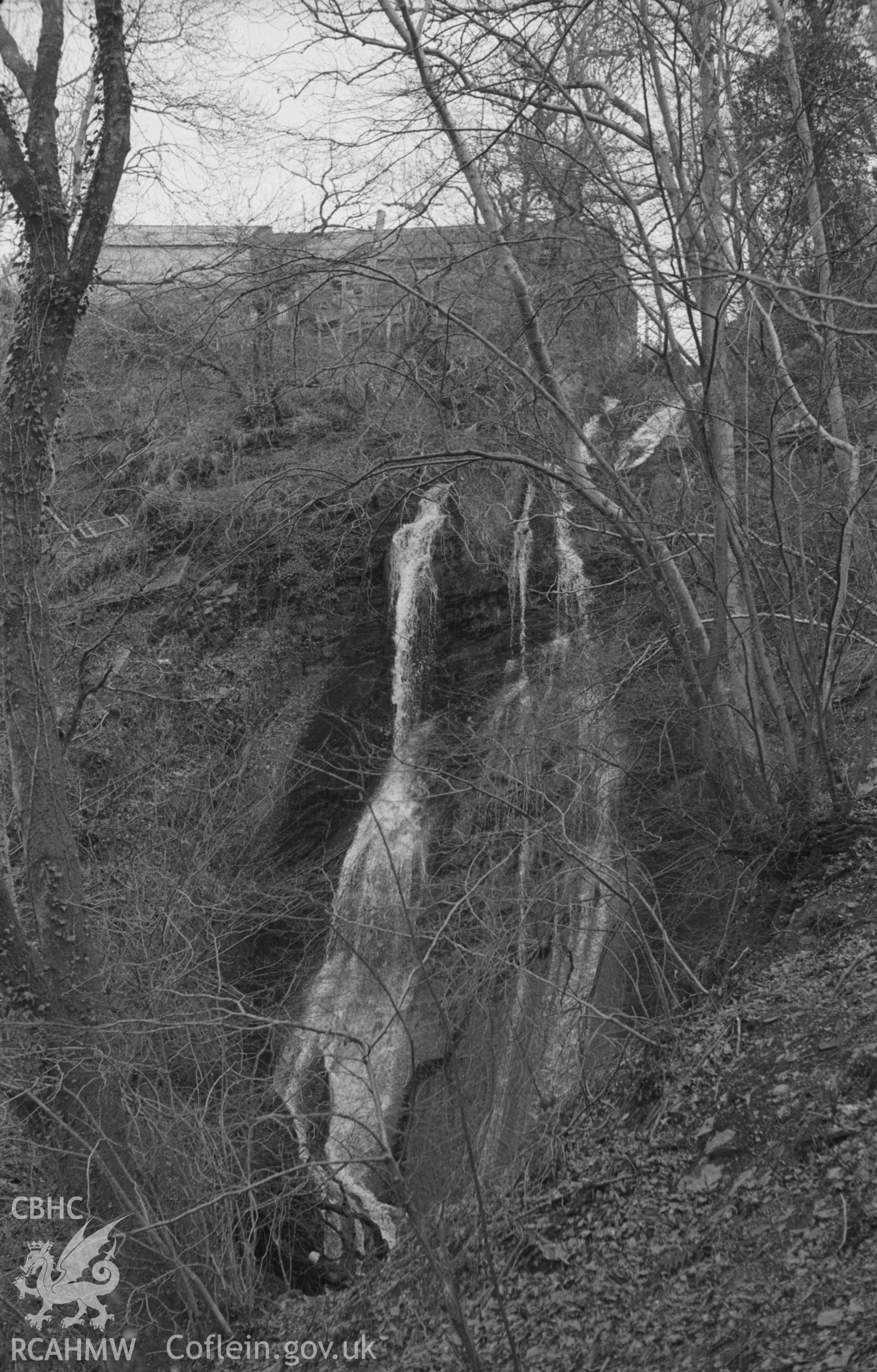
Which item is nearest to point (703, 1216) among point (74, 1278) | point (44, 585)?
point (74, 1278)

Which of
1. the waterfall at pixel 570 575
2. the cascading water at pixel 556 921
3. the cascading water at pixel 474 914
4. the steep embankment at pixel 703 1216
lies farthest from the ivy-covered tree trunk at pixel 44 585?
the waterfall at pixel 570 575

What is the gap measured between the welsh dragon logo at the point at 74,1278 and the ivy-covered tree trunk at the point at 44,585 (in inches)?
9.2

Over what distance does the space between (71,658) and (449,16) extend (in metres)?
9.15

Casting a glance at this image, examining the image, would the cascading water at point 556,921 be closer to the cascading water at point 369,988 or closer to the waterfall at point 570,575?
the cascading water at point 369,988

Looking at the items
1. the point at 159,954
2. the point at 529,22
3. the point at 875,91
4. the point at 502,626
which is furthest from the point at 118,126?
the point at 502,626

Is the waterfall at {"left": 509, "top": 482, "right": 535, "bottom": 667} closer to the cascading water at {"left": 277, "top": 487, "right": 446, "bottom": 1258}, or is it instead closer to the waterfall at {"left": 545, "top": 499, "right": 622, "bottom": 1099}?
the cascading water at {"left": 277, "top": 487, "right": 446, "bottom": 1258}

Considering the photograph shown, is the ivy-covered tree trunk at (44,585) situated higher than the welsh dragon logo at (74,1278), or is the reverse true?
the ivy-covered tree trunk at (44,585)

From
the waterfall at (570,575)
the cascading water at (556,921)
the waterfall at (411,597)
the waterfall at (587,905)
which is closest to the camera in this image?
the waterfall at (587,905)

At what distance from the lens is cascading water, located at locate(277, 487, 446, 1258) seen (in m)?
8.43

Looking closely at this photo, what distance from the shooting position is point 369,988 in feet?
35.4

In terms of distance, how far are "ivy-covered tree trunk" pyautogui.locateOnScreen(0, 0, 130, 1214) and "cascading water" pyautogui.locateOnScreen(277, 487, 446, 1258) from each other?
1398 mm

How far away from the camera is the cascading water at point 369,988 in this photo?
332 inches

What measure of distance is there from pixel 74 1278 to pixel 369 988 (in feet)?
16.4

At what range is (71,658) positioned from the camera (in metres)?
13.3
